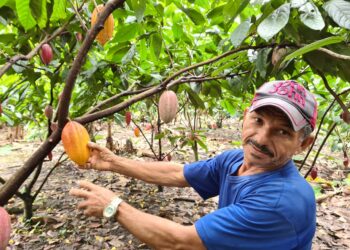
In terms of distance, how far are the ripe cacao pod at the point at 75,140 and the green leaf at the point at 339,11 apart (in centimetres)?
66

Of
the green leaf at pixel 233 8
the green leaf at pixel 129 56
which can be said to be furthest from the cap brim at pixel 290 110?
the green leaf at pixel 129 56

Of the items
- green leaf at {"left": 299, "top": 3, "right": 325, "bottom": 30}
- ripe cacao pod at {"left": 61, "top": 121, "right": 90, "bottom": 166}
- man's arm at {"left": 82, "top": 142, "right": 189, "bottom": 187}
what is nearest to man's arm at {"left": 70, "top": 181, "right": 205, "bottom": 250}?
ripe cacao pod at {"left": 61, "top": 121, "right": 90, "bottom": 166}

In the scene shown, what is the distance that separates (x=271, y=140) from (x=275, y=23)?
0.55 meters

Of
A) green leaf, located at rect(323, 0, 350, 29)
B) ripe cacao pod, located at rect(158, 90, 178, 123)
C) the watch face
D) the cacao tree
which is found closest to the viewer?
green leaf, located at rect(323, 0, 350, 29)

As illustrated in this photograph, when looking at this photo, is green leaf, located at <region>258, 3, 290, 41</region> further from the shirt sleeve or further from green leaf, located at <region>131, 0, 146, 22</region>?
the shirt sleeve

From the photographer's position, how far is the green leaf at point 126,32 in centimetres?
141

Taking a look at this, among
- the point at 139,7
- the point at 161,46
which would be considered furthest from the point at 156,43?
the point at 139,7

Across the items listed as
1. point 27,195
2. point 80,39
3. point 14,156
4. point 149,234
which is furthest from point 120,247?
point 14,156

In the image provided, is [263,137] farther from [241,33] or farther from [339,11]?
[339,11]

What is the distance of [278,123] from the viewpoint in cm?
117

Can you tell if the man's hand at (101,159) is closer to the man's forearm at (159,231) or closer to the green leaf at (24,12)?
the man's forearm at (159,231)

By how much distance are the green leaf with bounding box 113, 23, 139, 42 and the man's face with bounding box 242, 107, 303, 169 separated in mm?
601

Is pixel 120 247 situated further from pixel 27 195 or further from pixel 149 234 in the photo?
pixel 149 234

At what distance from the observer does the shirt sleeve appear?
1040 millimetres
